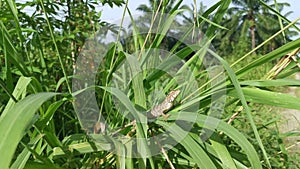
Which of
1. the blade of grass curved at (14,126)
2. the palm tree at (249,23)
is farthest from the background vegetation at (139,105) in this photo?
the palm tree at (249,23)

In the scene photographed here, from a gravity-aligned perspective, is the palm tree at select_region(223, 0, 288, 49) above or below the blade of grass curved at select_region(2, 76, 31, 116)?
above

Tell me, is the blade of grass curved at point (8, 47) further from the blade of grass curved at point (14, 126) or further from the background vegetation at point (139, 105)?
the blade of grass curved at point (14, 126)

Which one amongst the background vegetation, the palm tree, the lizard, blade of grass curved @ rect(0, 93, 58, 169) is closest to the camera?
blade of grass curved @ rect(0, 93, 58, 169)

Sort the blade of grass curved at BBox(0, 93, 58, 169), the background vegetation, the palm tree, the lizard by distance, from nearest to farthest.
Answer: the blade of grass curved at BBox(0, 93, 58, 169)
the background vegetation
the lizard
the palm tree

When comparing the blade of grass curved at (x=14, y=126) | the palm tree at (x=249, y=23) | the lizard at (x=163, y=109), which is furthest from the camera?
the palm tree at (x=249, y=23)

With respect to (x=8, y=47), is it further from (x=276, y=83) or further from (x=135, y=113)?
(x=276, y=83)

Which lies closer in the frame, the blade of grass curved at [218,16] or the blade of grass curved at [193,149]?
the blade of grass curved at [193,149]

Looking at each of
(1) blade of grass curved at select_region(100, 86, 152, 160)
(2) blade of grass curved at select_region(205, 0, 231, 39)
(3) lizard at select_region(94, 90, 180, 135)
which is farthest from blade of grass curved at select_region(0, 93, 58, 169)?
(2) blade of grass curved at select_region(205, 0, 231, 39)

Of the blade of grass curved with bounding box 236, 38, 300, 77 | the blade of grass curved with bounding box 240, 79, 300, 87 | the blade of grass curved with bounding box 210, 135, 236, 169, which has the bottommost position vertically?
the blade of grass curved with bounding box 210, 135, 236, 169

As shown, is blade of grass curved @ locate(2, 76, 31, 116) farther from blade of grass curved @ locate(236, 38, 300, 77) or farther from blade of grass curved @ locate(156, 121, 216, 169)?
blade of grass curved @ locate(236, 38, 300, 77)

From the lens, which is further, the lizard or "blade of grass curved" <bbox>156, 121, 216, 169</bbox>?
the lizard
